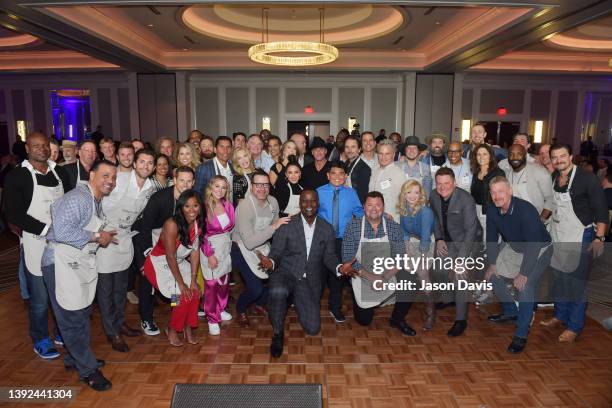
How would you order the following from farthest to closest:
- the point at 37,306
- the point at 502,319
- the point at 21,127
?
the point at 21,127 → the point at 502,319 → the point at 37,306

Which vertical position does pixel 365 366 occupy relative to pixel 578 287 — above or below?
below

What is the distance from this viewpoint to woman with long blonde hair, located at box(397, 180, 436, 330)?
Answer: 12.3ft

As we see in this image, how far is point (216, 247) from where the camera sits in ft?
11.7

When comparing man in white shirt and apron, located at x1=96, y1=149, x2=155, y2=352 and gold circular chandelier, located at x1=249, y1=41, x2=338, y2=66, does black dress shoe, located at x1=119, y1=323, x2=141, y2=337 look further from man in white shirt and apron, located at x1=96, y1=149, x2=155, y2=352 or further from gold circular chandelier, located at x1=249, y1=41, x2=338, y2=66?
gold circular chandelier, located at x1=249, y1=41, x2=338, y2=66

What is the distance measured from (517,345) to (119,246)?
10.7 ft

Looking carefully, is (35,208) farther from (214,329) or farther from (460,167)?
(460,167)

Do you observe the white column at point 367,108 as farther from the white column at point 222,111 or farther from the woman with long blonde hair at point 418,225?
the woman with long blonde hair at point 418,225

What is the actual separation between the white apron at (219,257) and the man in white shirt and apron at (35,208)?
1.18m

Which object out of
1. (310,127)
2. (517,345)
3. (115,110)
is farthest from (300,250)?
(115,110)

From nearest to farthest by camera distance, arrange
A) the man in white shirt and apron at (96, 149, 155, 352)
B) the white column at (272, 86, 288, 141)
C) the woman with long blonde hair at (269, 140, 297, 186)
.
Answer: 1. the man in white shirt and apron at (96, 149, 155, 352)
2. the woman with long blonde hair at (269, 140, 297, 186)
3. the white column at (272, 86, 288, 141)

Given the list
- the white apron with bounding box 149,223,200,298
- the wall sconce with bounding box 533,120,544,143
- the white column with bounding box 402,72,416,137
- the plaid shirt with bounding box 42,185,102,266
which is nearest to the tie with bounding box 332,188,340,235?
the white apron with bounding box 149,223,200,298

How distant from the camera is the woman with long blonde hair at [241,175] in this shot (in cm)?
426

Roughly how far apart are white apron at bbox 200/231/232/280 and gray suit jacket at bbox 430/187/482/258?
6.23ft

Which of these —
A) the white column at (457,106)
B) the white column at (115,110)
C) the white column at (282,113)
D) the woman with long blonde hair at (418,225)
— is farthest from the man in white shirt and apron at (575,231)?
the white column at (115,110)
